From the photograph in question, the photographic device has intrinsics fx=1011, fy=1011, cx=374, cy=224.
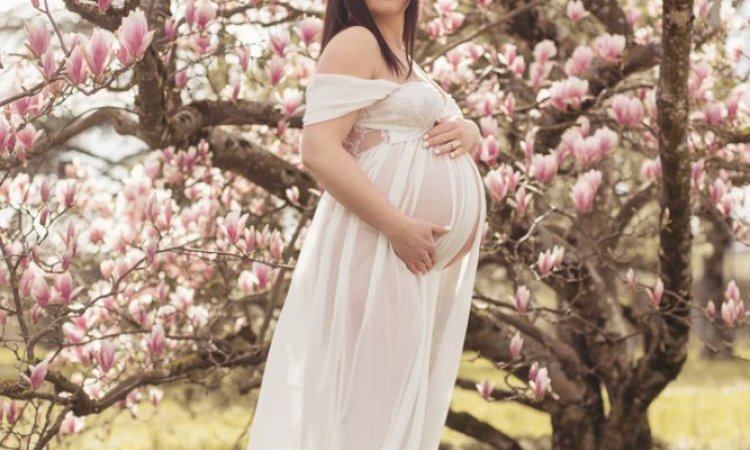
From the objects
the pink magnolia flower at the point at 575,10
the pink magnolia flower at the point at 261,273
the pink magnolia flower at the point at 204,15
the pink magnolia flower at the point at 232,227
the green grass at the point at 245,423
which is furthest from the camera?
the green grass at the point at 245,423

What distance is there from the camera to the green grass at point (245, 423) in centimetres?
600

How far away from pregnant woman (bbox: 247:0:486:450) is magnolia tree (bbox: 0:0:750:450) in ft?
1.94

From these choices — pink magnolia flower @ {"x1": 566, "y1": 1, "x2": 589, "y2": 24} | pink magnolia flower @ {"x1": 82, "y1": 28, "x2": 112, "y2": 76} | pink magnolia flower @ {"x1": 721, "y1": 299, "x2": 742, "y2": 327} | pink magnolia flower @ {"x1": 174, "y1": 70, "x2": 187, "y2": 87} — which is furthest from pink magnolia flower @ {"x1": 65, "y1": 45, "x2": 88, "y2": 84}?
pink magnolia flower @ {"x1": 566, "y1": 1, "x2": 589, "y2": 24}

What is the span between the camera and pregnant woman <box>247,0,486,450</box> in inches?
86.0

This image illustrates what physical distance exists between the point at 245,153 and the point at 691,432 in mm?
4088

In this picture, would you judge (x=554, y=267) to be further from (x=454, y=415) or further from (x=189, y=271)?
(x=189, y=271)

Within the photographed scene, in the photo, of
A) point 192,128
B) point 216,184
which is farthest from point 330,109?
point 216,184

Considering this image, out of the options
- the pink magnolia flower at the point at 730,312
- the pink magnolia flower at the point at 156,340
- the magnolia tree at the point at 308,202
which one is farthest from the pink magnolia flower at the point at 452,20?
the pink magnolia flower at the point at 156,340

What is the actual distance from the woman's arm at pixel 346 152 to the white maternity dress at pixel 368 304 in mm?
26

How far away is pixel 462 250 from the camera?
7.97ft

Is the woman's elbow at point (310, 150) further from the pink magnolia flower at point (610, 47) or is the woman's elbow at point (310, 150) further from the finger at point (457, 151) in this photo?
the pink magnolia flower at point (610, 47)

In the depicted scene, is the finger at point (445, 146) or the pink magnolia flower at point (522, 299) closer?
the finger at point (445, 146)

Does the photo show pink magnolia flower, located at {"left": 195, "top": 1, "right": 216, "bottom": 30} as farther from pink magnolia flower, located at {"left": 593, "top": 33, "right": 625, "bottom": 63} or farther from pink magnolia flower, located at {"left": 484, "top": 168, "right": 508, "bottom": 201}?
pink magnolia flower, located at {"left": 593, "top": 33, "right": 625, "bottom": 63}

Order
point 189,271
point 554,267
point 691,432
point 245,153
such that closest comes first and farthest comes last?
point 554,267, point 245,153, point 189,271, point 691,432
